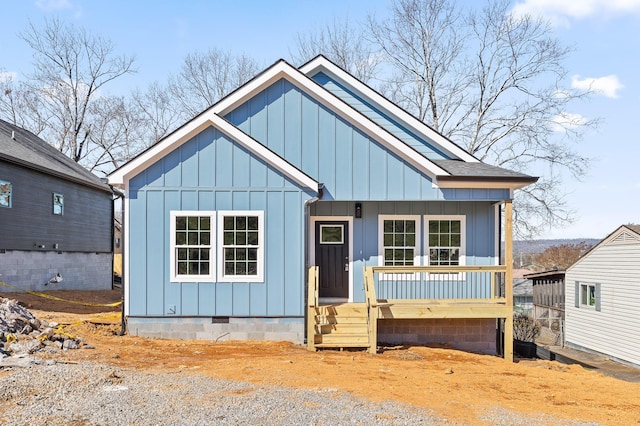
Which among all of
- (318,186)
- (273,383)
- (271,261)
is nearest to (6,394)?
(273,383)

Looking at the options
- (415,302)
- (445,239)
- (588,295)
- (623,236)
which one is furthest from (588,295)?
(415,302)

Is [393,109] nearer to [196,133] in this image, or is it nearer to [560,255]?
[196,133]

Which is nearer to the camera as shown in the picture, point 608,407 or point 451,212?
point 608,407

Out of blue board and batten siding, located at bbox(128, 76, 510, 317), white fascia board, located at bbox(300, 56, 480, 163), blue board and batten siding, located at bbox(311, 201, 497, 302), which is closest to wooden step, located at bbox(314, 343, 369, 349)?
blue board and batten siding, located at bbox(128, 76, 510, 317)

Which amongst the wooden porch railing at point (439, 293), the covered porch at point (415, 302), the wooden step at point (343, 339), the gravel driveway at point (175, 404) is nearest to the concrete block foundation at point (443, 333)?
the covered porch at point (415, 302)

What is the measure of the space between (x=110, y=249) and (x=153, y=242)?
17428mm

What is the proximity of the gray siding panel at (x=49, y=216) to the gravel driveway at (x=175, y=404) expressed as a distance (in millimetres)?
12749

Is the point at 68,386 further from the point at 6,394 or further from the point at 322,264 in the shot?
the point at 322,264

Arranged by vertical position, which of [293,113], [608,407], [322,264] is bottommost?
[608,407]

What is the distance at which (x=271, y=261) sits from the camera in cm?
1110

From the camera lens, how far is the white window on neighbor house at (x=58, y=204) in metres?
21.2

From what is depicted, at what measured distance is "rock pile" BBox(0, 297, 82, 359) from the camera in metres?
8.68

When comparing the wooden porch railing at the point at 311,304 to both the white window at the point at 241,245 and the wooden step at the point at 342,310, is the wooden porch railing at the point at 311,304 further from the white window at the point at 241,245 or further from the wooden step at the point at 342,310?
the white window at the point at 241,245

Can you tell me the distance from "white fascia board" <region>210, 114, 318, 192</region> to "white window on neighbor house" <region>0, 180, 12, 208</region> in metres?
10.8
